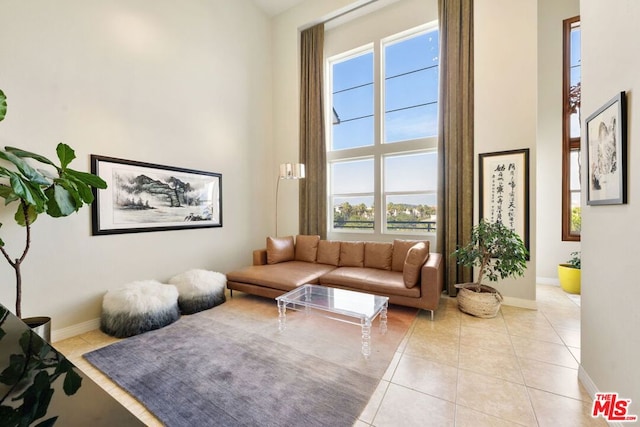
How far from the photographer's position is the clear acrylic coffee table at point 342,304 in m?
2.26

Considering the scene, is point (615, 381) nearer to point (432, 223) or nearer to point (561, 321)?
point (561, 321)

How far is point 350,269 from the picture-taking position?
3727mm

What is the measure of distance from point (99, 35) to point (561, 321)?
19.5ft

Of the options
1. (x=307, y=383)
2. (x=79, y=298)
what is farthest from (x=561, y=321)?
(x=79, y=298)

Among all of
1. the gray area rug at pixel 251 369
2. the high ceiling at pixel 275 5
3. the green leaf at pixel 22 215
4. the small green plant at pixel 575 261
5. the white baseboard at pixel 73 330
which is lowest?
the gray area rug at pixel 251 369

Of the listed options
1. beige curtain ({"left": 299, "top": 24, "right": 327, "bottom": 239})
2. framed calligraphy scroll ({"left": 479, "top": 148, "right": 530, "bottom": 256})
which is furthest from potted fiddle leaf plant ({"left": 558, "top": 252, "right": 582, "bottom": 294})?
beige curtain ({"left": 299, "top": 24, "right": 327, "bottom": 239})

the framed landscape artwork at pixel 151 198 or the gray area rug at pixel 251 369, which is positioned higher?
the framed landscape artwork at pixel 151 198

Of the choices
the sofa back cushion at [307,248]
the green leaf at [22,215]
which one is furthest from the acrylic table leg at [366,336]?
the green leaf at [22,215]

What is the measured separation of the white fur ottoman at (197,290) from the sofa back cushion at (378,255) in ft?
6.89

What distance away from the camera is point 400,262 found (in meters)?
3.63

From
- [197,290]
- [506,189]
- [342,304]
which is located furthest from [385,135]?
[197,290]

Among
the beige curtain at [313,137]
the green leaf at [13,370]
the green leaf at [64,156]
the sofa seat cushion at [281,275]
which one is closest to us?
the green leaf at [13,370]

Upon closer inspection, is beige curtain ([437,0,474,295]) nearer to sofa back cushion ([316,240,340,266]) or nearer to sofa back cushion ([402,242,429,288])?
sofa back cushion ([402,242,429,288])

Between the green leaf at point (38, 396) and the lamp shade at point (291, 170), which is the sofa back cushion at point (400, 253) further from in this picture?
the green leaf at point (38, 396)
